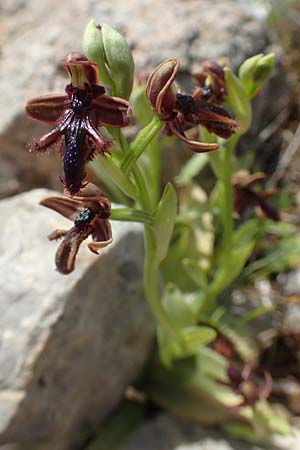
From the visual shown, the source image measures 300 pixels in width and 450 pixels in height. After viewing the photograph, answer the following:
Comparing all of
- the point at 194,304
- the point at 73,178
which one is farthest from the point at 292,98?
the point at 73,178

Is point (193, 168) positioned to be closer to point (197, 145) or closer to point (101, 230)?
point (101, 230)

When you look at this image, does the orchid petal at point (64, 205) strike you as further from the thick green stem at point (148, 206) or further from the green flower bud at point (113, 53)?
the green flower bud at point (113, 53)

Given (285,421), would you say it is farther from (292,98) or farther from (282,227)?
(292,98)

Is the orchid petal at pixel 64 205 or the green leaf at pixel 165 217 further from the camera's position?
the orchid petal at pixel 64 205

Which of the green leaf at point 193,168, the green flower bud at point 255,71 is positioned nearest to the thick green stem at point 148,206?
the green flower bud at point 255,71

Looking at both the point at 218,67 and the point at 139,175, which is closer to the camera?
the point at 139,175

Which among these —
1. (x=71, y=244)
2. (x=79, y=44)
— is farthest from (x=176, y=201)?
(x=79, y=44)

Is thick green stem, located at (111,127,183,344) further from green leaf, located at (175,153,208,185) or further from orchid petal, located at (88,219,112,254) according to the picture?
green leaf, located at (175,153,208,185)

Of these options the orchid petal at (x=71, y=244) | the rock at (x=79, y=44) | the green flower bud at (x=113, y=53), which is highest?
the green flower bud at (x=113, y=53)
